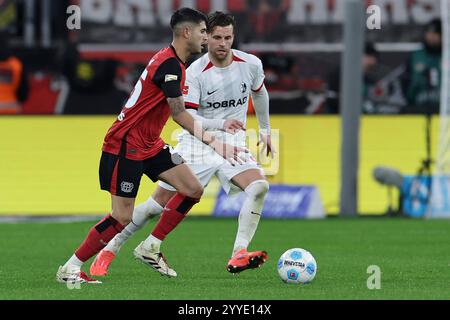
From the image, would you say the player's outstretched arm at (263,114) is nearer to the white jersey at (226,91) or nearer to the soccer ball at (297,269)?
the white jersey at (226,91)

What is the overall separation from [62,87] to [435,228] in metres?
10.6

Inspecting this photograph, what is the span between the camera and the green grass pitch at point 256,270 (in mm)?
8891

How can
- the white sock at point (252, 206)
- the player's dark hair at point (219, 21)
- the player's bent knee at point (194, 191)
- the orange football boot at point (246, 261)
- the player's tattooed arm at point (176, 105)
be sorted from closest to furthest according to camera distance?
the player's tattooed arm at point (176, 105) → the orange football boot at point (246, 261) → the player's bent knee at point (194, 191) → the player's dark hair at point (219, 21) → the white sock at point (252, 206)

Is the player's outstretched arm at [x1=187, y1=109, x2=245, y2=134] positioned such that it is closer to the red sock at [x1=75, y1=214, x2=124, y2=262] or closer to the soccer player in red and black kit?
the soccer player in red and black kit

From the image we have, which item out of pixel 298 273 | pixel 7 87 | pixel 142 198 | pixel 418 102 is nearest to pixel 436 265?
pixel 298 273

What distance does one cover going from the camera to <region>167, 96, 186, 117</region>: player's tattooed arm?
9289mm

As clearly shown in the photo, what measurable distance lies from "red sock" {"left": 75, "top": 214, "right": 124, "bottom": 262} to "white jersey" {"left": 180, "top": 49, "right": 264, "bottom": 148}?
5.27ft

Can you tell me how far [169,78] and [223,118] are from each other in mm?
1598

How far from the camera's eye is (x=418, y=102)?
2341 cm

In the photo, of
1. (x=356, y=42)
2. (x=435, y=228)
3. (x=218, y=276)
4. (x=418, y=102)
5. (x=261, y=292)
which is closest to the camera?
(x=261, y=292)

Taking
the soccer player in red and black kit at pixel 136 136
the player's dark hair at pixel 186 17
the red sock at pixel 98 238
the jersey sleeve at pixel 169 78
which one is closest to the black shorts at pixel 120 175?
the soccer player in red and black kit at pixel 136 136

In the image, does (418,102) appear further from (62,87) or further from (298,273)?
(298,273)

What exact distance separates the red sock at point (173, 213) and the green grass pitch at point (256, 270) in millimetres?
361

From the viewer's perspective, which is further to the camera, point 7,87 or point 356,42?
point 7,87
